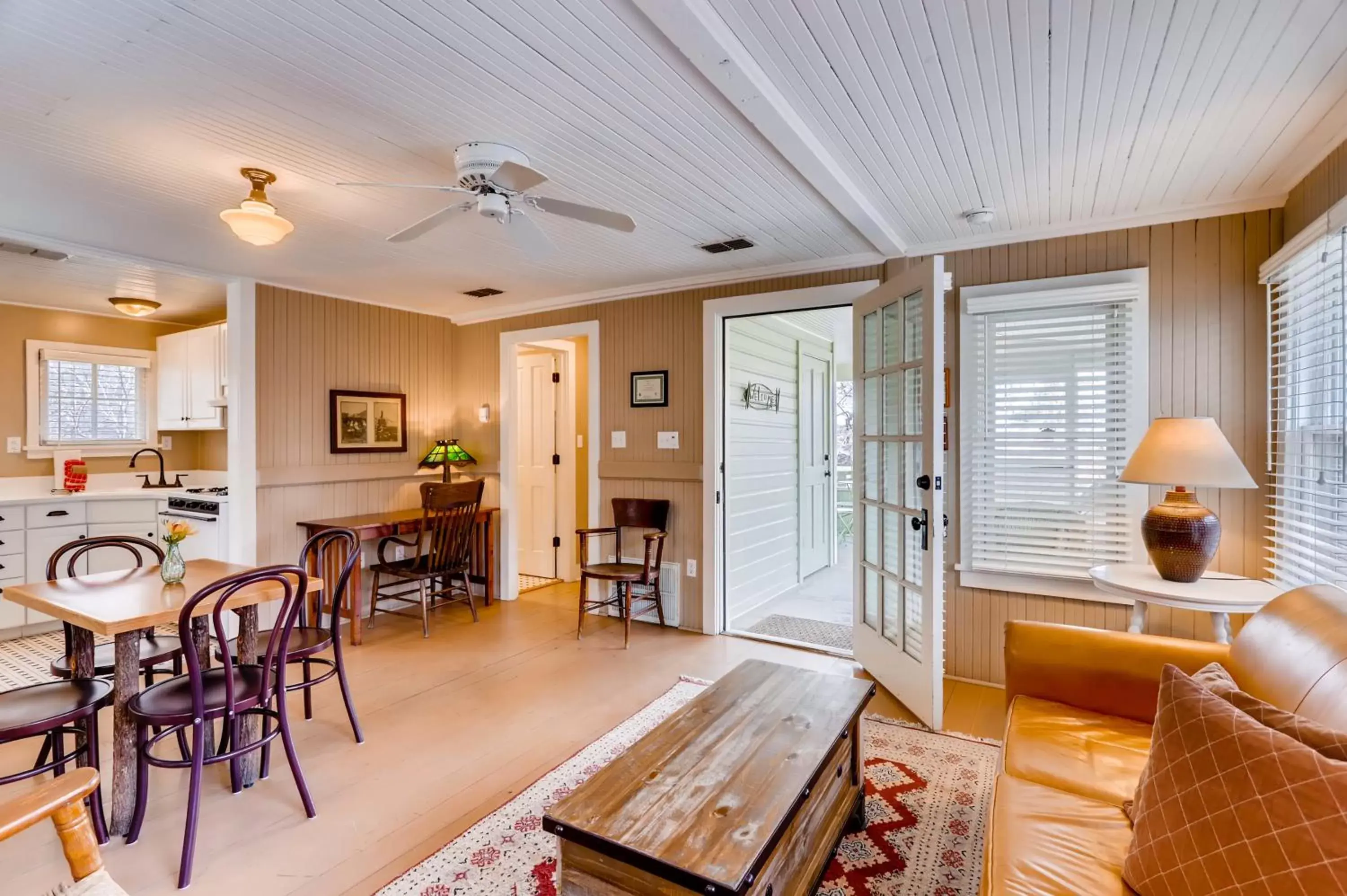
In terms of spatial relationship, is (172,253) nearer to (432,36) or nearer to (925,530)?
(432,36)

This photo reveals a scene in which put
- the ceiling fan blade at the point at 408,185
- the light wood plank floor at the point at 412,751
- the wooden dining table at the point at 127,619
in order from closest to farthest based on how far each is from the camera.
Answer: the light wood plank floor at the point at 412,751
the wooden dining table at the point at 127,619
the ceiling fan blade at the point at 408,185

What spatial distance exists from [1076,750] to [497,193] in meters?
2.59

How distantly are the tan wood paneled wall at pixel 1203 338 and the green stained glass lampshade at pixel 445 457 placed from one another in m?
4.02

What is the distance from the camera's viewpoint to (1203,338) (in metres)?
2.93

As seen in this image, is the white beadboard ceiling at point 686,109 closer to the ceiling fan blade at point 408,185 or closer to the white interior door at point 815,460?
the ceiling fan blade at point 408,185

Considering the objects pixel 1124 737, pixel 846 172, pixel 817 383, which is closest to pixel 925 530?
pixel 1124 737

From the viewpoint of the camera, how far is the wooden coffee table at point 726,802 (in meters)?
1.37

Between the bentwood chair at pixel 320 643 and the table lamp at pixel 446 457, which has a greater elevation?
the table lamp at pixel 446 457

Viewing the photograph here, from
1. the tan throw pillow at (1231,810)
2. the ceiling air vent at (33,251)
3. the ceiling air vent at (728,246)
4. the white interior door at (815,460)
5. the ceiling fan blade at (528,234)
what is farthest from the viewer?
the white interior door at (815,460)

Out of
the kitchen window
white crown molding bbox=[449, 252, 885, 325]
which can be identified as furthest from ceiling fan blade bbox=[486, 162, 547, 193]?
the kitchen window

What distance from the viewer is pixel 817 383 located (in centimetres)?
617

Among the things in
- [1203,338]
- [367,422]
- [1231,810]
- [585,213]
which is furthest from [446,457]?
[1231,810]

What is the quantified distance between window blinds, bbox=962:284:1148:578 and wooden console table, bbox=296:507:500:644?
336cm

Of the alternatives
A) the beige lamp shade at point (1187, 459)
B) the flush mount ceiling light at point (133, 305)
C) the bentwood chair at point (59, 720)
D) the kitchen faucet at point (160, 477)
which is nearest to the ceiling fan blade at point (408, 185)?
the bentwood chair at point (59, 720)
